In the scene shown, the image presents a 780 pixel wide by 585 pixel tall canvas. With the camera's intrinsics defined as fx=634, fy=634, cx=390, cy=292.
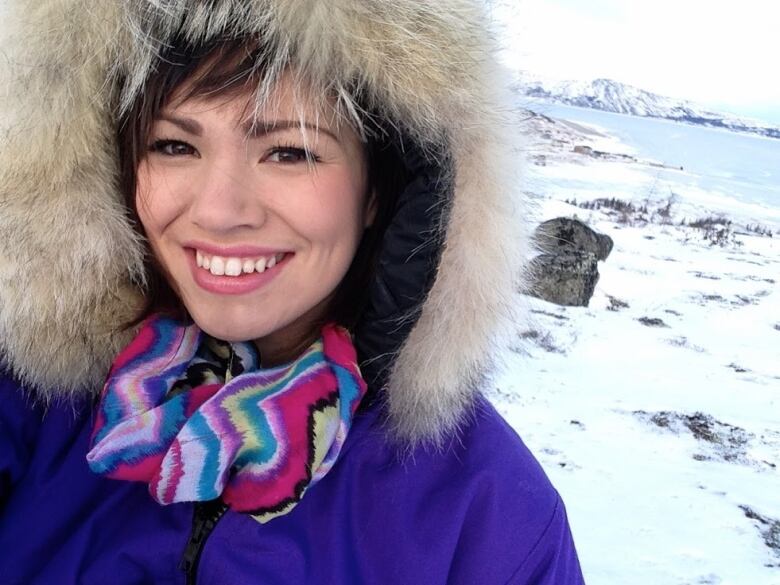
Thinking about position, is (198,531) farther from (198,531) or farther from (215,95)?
(215,95)

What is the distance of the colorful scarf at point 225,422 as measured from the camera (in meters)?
1.13

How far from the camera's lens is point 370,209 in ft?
4.42

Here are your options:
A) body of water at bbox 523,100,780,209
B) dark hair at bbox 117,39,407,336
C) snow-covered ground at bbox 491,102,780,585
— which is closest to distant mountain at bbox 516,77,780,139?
body of water at bbox 523,100,780,209

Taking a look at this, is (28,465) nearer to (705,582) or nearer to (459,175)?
(459,175)

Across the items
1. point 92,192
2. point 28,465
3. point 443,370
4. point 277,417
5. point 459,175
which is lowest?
point 28,465

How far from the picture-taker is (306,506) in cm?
120

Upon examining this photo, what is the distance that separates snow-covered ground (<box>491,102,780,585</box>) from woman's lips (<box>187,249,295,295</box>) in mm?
551

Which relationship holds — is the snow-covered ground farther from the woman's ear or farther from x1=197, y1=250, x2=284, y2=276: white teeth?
x1=197, y1=250, x2=284, y2=276: white teeth

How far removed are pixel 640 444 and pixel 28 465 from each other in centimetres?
308

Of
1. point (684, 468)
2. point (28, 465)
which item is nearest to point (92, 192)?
point (28, 465)

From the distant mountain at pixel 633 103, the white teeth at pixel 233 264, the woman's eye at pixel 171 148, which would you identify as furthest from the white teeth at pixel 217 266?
the distant mountain at pixel 633 103

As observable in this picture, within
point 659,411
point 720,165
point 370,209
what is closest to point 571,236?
point 659,411

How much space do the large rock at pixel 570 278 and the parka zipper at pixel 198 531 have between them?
4613 millimetres

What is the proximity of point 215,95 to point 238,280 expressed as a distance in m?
0.34
